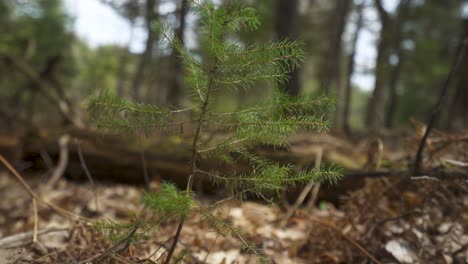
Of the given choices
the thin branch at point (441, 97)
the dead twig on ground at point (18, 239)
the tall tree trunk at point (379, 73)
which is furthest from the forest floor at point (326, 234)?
the tall tree trunk at point (379, 73)

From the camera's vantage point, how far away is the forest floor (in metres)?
1.89

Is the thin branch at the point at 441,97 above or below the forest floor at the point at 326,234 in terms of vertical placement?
above

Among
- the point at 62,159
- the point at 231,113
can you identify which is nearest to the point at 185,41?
the point at 62,159

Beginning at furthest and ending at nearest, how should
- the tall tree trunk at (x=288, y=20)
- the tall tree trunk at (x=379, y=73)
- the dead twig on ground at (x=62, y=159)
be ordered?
the tall tree trunk at (x=288, y=20), the dead twig on ground at (x=62, y=159), the tall tree trunk at (x=379, y=73)

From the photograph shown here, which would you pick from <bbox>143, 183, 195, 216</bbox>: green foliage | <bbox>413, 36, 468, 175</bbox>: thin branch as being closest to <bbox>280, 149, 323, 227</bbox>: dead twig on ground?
<bbox>413, 36, 468, 175</bbox>: thin branch

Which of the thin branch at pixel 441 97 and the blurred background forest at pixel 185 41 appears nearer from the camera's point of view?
the thin branch at pixel 441 97

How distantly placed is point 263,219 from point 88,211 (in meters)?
1.81

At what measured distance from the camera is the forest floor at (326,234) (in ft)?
6.22

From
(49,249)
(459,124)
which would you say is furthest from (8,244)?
(459,124)

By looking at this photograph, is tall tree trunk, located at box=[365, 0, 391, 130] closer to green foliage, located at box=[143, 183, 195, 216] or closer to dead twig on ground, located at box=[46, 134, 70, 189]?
green foliage, located at box=[143, 183, 195, 216]

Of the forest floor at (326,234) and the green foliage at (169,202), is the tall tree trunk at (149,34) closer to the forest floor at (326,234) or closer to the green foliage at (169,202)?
the green foliage at (169,202)

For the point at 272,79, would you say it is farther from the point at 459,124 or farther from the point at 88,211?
the point at 459,124

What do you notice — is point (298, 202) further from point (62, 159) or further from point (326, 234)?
point (62, 159)

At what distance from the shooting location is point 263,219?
3025 mm
